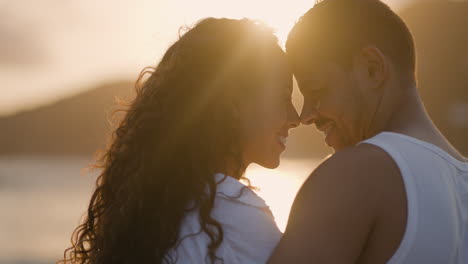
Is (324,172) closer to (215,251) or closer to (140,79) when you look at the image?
(215,251)

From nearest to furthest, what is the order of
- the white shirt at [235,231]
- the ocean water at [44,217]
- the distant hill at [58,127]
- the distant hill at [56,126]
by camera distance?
the white shirt at [235,231] < the ocean water at [44,217] < the distant hill at [58,127] < the distant hill at [56,126]

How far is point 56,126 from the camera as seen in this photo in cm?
16812

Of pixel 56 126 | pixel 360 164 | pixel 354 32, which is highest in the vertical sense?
pixel 354 32

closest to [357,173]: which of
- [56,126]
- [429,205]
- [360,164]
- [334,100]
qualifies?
[360,164]

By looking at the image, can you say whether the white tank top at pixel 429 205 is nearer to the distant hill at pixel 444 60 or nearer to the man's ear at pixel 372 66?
the man's ear at pixel 372 66

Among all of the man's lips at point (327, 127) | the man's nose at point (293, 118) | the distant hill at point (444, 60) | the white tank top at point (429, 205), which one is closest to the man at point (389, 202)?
the white tank top at point (429, 205)

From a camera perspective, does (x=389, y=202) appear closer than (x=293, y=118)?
Yes

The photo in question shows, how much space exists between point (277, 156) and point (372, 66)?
85cm

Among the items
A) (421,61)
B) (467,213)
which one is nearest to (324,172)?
(467,213)

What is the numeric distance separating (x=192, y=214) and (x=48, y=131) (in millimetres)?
169167

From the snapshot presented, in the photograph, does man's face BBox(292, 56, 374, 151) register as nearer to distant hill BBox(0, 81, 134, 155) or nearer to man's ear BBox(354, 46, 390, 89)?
man's ear BBox(354, 46, 390, 89)

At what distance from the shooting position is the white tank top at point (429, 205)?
2.12 meters

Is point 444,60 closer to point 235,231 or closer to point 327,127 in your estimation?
point 327,127

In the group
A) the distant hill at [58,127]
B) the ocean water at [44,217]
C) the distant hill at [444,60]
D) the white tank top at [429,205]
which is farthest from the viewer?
the distant hill at [58,127]
